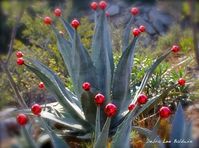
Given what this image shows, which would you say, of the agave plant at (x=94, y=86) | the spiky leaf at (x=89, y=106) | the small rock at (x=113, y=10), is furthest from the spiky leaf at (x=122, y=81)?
the small rock at (x=113, y=10)

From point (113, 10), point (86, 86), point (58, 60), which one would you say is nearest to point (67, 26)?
point (86, 86)

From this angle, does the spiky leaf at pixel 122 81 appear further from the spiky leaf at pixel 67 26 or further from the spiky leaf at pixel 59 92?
the spiky leaf at pixel 67 26

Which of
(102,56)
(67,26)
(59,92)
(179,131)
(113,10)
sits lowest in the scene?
(179,131)

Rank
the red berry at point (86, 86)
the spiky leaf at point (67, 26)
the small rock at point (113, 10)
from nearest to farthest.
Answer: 1. the red berry at point (86, 86)
2. the spiky leaf at point (67, 26)
3. the small rock at point (113, 10)

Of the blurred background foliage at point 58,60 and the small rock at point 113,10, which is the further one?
the small rock at point 113,10

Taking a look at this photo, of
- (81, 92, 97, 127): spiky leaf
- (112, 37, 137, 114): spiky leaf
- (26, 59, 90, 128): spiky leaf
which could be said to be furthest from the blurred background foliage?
(81, 92, 97, 127): spiky leaf

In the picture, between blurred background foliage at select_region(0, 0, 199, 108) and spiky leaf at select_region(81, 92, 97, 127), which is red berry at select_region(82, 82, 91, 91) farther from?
blurred background foliage at select_region(0, 0, 199, 108)

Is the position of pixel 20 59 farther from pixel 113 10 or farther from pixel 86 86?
pixel 113 10

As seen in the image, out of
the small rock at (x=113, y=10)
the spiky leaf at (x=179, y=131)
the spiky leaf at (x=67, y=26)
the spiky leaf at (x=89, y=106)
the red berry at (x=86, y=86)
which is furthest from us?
the small rock at (x=113, y=10)

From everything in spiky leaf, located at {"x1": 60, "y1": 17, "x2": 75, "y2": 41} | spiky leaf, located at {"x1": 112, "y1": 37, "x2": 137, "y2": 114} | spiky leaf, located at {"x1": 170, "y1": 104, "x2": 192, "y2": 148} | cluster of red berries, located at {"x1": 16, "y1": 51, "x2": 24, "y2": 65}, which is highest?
spiky leaf, located at {"x1": 60, "y1": 17, "x2": 75, "y2": 41}
